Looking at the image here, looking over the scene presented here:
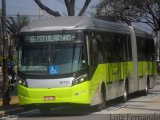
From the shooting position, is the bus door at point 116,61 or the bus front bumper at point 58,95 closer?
the bus front bumper at point 58,95

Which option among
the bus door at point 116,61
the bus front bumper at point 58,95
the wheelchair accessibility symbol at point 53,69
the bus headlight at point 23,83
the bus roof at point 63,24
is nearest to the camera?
the bus front bumper at point 58,95

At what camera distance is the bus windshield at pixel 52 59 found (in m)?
19.1

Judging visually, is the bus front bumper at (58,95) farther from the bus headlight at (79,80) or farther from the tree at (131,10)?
the tree at (131,10)

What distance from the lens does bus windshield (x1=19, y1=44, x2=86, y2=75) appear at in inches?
752

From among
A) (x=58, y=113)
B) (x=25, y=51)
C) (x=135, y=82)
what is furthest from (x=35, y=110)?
(x=135, y=82)

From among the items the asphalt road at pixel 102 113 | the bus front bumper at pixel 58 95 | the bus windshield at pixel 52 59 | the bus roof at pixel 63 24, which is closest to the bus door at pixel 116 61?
the asphalt road at pixel 102 113

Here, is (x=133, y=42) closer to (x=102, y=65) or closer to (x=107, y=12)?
(x=102, y=65)

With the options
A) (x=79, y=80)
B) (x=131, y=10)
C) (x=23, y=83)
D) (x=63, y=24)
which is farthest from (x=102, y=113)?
(x=131, y=10)

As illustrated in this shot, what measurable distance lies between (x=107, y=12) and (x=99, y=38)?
31.8m

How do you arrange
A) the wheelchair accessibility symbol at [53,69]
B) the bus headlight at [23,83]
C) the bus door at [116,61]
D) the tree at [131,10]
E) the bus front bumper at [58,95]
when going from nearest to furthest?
the bus front bumper at [58,95], the wheelchair accessibility symbol at [53,69], the bus headlight at [23,83], the bus door at [116,61], the tree at [131,10]

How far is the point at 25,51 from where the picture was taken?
19.7 metres

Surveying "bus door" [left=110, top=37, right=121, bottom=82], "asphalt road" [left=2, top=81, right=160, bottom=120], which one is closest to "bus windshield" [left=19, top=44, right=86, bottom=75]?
"asphalt road" [left=2, top=81, right=160, bottom=120]

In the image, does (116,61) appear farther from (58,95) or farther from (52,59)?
(58,95)

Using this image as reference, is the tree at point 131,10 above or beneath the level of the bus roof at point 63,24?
above
